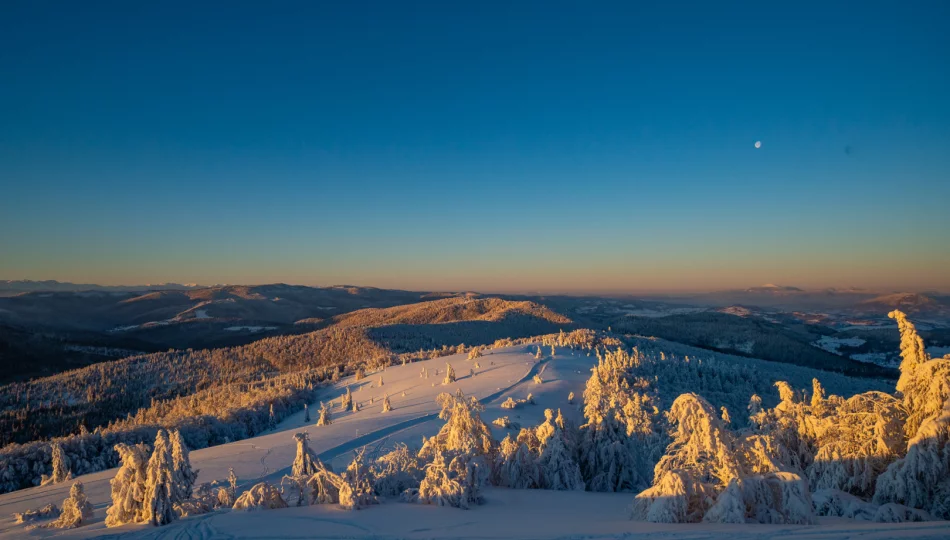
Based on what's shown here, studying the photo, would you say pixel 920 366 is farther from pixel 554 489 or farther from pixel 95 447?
pixel 95 447

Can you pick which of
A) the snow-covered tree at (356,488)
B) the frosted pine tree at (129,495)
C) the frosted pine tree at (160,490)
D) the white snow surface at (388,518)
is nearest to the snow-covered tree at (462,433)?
the white snow surface at (388,518)

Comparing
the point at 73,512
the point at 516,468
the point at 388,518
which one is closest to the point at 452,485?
the point at 388,518

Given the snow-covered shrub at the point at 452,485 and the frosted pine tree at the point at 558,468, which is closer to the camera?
the snow-covered shrub at the point at 452,485

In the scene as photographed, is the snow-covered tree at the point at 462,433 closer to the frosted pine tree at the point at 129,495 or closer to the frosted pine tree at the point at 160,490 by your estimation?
the frosted pine tree at the point at 160,490

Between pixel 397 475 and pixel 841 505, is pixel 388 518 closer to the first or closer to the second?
pixel 397 475

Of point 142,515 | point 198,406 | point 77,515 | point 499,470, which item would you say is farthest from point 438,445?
point 198,406

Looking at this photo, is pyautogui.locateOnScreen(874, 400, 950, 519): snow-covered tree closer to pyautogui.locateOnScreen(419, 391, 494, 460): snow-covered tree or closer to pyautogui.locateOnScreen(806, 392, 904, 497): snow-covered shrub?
pyautogui.locateOnScreen(806, 392, 904, 497): snow-covered shrub
